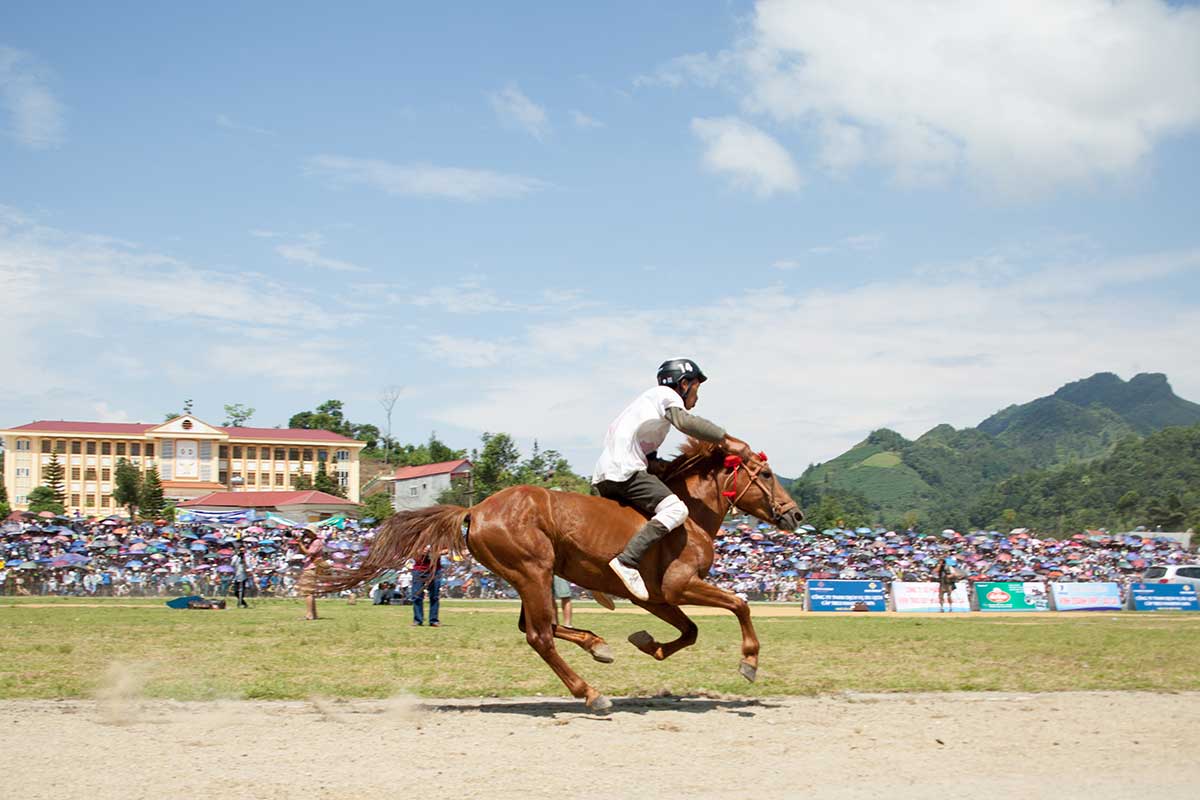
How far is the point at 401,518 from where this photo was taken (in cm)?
1025

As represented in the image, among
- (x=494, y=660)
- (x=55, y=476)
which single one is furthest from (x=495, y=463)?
(x=494, y=660)

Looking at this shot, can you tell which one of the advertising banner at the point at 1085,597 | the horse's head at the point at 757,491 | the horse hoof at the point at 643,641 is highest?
the horse's head at the point at 757,491

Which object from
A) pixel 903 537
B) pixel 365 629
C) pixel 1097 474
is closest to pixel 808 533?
pixel 903 537

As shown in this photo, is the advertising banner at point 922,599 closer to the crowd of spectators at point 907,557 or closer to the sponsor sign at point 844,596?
the sponsor sign at point 844,596

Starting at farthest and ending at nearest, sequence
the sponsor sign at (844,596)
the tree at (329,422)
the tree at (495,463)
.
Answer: the tree at (329,422) → the tree at (495,463) → the sponsor sign at (844,596)

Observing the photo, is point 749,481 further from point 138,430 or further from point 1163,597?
point 138,430

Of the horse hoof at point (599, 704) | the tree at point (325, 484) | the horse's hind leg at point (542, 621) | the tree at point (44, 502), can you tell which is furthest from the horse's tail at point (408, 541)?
the tree at point (325, 484)

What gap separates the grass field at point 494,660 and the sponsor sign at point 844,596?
12.5 metres

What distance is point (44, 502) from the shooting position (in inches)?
3147

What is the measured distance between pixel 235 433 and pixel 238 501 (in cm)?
2162

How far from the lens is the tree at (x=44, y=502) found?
78.2 meters

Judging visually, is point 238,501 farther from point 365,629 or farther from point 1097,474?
point 1097,474

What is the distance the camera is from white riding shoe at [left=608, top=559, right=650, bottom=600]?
950 centimetres

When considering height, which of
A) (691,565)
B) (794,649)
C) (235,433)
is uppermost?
(235,433)
